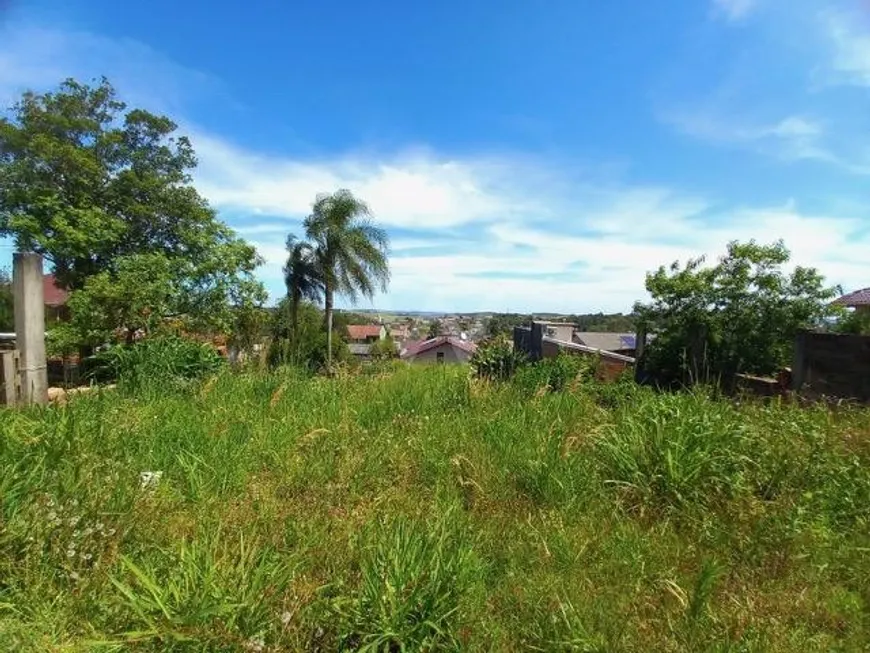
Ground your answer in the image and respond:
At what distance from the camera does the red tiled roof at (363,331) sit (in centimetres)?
8247

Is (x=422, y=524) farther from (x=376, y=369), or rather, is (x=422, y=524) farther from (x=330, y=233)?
(x=330, y=233)

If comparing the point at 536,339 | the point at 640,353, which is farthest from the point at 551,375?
the point at 536,339

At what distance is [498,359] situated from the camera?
8781 mm

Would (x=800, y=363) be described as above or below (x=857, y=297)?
below

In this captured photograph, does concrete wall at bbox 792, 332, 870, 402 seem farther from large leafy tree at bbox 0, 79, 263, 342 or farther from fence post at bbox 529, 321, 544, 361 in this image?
large leafy tree at bbox 0, 79, 263, 342

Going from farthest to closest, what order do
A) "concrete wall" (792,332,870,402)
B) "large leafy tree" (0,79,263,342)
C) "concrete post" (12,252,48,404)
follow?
1. "large leafy tree" (0,79,263,342)
2. "concrete wall" (792,332,870,402)
3. "concrete post" (12,252,48,404)

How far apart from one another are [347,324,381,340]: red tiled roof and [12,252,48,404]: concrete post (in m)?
74.8

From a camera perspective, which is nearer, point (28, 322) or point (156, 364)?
point (28, 322)

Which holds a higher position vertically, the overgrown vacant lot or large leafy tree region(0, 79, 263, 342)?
large leafy tree region(0, 79, 263, 342)

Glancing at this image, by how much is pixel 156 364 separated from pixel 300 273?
22819 millimetres

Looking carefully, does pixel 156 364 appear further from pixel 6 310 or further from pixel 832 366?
pixel 6 310

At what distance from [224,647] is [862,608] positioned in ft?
7.76

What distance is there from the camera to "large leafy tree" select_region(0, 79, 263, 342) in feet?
58.0

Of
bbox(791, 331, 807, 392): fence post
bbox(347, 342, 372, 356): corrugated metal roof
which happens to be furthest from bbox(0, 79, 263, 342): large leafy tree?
bbox(791, 331, 807, 392): fence post
